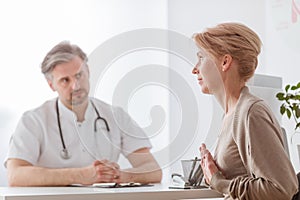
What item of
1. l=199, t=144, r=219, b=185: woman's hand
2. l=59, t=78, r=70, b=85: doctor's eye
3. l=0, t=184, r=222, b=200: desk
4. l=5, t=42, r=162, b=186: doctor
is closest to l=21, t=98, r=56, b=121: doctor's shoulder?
l=5, t=42, r=162, b=186: doctor

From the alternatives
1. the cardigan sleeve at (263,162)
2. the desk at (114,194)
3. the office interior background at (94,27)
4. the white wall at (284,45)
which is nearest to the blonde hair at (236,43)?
the cardigan sleeve at (263,162)

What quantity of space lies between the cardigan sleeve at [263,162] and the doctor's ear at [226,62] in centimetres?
18

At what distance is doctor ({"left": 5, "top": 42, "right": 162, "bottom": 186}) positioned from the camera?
2.00m

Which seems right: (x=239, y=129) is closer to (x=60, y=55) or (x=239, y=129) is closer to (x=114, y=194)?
(x=114, y=194)

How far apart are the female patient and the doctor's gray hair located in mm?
1207

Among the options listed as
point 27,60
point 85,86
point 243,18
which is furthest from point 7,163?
point 243,18

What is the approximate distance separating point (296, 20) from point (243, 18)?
449 millimetres

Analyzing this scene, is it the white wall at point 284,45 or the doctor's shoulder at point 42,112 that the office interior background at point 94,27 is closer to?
the white wall at point 284,45

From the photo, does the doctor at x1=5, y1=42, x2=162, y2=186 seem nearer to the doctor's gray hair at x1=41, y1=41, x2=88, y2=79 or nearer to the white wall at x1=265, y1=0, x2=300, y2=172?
the doctor's gray hair at x1=41, y1=41, x2=88, y2=79

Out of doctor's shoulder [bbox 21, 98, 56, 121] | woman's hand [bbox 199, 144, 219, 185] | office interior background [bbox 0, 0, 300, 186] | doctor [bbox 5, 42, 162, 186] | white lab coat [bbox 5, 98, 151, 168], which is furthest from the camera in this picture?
office interior background [bbox 0, 0, 300, 186]

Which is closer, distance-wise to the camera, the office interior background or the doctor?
the doctor

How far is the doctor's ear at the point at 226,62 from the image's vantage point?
1.57 meters

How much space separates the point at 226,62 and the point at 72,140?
132cm

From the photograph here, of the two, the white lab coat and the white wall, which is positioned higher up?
the white wall
